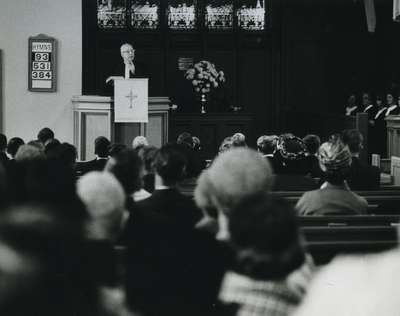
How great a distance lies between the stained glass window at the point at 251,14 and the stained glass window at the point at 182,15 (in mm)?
851

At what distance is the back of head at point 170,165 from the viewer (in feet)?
13.0

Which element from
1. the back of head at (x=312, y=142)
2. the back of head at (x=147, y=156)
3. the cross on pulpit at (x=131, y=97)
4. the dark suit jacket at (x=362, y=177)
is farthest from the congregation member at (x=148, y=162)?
the cross on pulpit at (x=131, y=97)

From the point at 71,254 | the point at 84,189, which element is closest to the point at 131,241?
the point at 84,189

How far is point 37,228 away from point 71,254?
13 cm

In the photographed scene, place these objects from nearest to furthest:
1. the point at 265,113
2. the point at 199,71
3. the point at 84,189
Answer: the point at 84,189, the point at 199,71, the point at 265,113

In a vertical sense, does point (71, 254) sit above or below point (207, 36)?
below

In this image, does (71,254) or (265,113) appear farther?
(265,113)

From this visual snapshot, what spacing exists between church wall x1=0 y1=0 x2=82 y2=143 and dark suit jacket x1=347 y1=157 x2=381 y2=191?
6362 millimetres

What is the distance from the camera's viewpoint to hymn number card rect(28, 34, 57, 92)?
12.6 meters

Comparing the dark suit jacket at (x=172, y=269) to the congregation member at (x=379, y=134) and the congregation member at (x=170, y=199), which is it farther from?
the congregation member at (x=379, y=134)

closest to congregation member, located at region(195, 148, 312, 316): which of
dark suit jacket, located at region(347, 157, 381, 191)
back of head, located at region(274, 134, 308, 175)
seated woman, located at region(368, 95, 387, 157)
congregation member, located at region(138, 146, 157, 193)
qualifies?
congregation member, located at region(138, 146, 157, 193)

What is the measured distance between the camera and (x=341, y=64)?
16.6 m

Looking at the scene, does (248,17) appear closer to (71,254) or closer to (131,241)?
(131,241)

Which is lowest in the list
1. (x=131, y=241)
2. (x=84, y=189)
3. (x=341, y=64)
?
(x=131, y=241)
